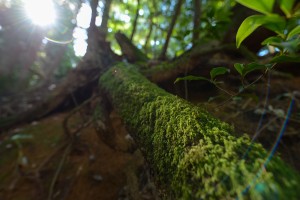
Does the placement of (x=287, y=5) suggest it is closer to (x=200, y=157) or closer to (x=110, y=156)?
(x=200, y=157)

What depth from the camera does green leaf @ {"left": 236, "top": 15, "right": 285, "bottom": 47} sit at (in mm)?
589

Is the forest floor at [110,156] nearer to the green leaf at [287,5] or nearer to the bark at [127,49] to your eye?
the bark at [127,49]

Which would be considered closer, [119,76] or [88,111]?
[119,76]

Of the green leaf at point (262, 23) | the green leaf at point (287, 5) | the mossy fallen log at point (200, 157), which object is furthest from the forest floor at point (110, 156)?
the green leaf at point (287, 5)

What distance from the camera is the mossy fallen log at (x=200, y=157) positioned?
0.60 metres

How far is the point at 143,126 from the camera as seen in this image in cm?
119

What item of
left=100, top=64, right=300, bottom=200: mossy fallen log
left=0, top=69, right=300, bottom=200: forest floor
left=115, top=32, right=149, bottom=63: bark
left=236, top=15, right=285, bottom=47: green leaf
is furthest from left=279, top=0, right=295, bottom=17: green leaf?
left=115, top=32, right=149, bottom=63: bark

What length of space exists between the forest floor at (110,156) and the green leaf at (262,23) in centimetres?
91

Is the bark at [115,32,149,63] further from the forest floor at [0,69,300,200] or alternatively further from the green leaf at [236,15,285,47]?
the green leaf at [236,15,285,47]

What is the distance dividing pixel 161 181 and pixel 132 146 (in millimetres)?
1224

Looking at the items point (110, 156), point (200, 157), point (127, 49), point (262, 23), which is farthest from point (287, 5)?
point (127, 49)

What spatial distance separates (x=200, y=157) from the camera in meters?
0.77

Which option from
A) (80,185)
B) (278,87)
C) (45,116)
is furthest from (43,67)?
(278,87)

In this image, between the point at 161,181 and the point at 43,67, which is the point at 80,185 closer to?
the point at 161,181
